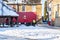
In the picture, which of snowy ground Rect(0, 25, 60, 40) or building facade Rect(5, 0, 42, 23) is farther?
building facade Rect(5, 0, 42, 23)

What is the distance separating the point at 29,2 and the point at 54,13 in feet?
50.5

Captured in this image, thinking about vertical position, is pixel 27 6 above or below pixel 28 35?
below

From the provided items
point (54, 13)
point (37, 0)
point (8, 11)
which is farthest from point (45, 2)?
point (8, 11)

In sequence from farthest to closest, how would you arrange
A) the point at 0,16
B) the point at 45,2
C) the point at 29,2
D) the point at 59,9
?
the point at 45,2 → the point at 29,2 → the point at 59,9 → the point at 0,16

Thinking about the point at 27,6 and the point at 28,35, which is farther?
the point at 27,6

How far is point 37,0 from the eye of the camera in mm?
59344

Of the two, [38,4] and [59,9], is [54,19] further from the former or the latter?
[38,4]

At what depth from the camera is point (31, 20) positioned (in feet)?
144

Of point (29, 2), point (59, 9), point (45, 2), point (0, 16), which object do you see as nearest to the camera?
point (0, 16)

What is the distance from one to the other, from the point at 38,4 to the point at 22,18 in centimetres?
1546

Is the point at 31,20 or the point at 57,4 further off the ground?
the point at 57,4

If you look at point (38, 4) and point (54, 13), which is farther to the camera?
point (38, 4)

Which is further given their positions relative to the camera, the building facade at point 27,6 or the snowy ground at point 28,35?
the building facade at point 27,6

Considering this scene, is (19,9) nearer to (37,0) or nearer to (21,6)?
(21,6)
